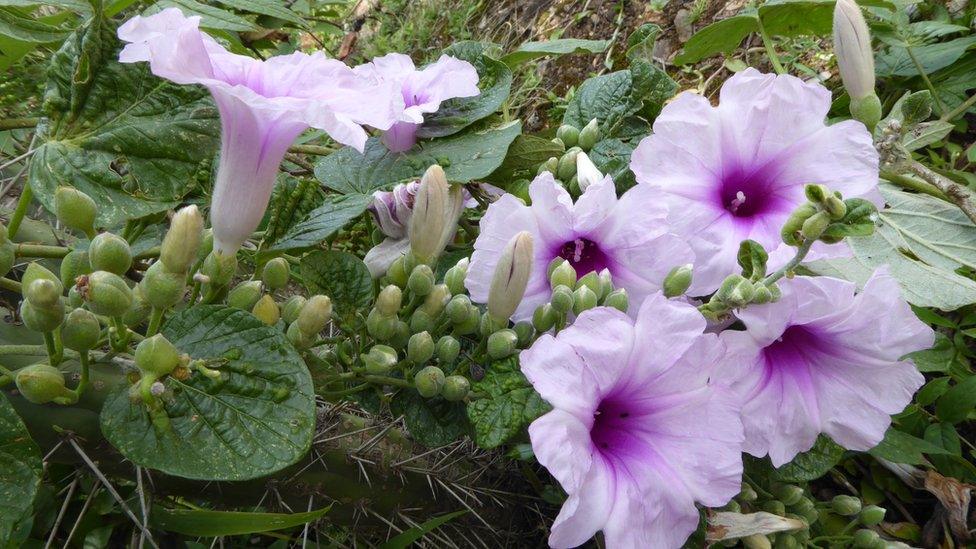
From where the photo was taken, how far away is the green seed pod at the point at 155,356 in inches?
20.7

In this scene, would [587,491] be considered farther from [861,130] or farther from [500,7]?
[500,7]

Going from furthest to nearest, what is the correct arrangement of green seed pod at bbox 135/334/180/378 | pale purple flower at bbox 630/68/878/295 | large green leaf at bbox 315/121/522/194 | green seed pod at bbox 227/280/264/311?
large green leaf at bbox 315/121/522/194
pale purple flower at bbox 630/68/878/295
green seed pod at bbox 227/280/264/311
green seed pod at bbox 135/334/180/378

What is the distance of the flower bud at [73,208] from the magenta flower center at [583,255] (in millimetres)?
477

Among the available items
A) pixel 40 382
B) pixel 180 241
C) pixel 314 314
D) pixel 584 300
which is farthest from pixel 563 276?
pixel 40 382

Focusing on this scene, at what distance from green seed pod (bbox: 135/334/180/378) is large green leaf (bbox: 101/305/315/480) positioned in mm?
37

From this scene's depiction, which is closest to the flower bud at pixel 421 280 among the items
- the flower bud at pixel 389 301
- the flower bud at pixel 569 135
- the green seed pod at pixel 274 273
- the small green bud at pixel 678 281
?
the flower bud at pixel 389 301

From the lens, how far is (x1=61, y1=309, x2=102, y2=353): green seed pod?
53 centimetres

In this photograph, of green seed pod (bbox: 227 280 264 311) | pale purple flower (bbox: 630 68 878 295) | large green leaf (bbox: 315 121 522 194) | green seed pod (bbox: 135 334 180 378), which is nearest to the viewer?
green seed pod (bbox: 135 334 180 378)

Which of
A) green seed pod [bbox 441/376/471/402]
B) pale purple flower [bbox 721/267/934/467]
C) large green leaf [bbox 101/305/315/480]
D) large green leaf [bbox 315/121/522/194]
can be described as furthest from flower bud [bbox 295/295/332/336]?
pale purple flower [bbox 721/267/934/467]

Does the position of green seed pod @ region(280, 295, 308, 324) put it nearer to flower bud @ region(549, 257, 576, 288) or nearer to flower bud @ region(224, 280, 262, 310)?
flower bud @ region(224, 280, 262, 310)

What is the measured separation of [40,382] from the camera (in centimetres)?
54

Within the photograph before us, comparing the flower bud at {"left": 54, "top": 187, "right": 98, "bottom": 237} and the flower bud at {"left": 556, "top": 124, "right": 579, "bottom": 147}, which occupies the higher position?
the flower bud at {"left": 54, "top": 187, "right": 98, "bottom": 237}

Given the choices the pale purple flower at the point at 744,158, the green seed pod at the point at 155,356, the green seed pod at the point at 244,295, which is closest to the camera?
the green seed pod at the point at 155,356

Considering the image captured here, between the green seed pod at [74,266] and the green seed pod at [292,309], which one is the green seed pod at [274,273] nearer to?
the green seed pod at [292,309]
